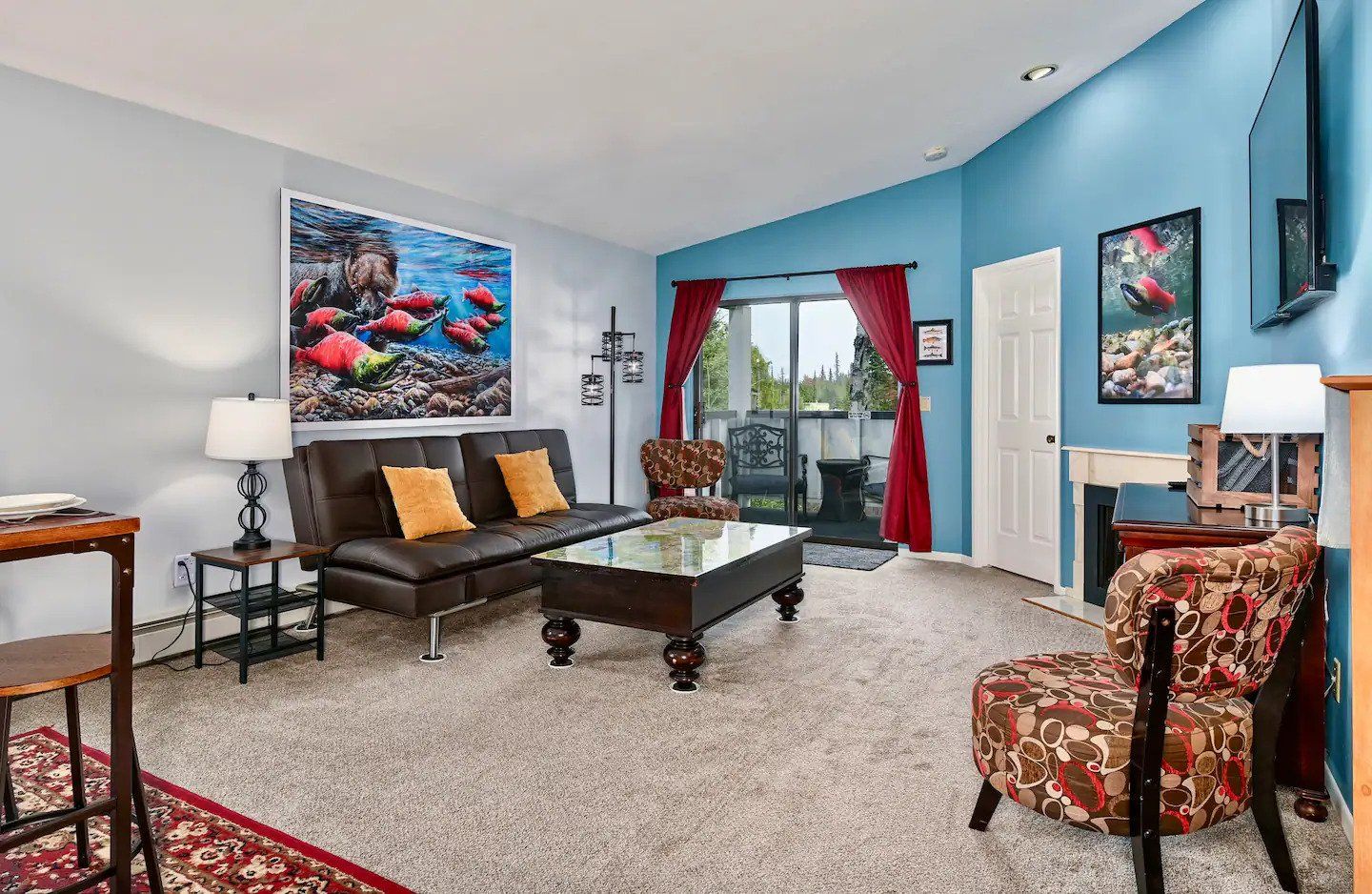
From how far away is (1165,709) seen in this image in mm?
1738

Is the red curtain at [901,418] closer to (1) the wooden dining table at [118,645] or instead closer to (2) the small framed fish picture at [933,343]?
(2) the small framed fish picture at [933,343]

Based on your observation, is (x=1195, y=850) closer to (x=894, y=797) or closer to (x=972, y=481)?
(x=894, y=797)

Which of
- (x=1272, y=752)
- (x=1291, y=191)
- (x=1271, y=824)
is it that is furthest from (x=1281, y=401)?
(x=1271, y=824)

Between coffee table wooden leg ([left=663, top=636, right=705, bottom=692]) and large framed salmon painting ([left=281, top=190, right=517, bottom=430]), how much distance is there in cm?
237

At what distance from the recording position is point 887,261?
20.6 feet

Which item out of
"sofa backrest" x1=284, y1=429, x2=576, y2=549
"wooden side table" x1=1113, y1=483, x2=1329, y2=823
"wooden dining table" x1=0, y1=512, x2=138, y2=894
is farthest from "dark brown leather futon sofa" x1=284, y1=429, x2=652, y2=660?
"wooden side table" x1=1113, y1=483, x2=1329, y2=823

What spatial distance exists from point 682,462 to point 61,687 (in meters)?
4.94

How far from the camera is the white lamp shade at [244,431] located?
3500mm

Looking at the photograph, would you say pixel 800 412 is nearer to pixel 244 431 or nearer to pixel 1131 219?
pixel 1131 219

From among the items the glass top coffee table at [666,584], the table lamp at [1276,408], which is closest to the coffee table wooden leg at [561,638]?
the glass top coffee table at [666,584]

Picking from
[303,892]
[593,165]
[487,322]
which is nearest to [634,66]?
[593,165]

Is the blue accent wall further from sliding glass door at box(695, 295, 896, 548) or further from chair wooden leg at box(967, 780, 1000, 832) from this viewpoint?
chair wooden leg at box(967, 780, 1000, 832)

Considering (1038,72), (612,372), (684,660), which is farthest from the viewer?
(612,372)

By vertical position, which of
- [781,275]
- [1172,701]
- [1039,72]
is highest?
[1039,72]
